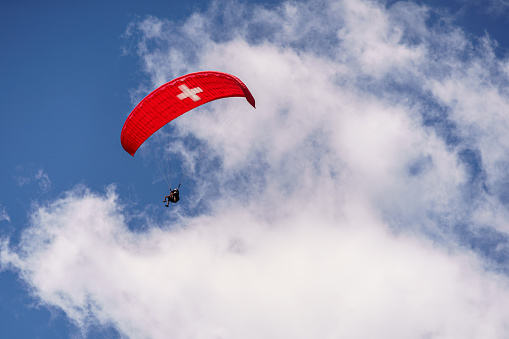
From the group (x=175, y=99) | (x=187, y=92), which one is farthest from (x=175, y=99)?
(x=187, y=92)

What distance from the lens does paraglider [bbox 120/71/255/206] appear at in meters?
37.2

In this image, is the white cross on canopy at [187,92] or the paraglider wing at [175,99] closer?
the paraglider wing at [175,99]

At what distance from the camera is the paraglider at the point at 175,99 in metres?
37.2

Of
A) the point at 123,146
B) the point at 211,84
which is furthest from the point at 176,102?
the point at 123,146

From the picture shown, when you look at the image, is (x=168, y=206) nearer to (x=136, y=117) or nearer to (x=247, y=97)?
(x=136, y=117)

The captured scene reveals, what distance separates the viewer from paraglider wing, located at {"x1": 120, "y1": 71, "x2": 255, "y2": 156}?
3725 centimetres

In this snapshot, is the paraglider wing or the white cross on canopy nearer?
the paraglider wing

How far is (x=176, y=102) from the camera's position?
3853 centimetres

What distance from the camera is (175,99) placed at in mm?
38312

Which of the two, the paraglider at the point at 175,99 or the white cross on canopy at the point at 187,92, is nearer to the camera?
A: the paraglider at the point at 175,99

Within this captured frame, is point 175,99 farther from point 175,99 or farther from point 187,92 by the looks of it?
point 187,92

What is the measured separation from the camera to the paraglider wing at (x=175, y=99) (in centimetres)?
3725

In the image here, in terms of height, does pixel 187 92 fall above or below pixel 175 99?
above

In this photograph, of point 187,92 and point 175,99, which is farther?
point 175,99
